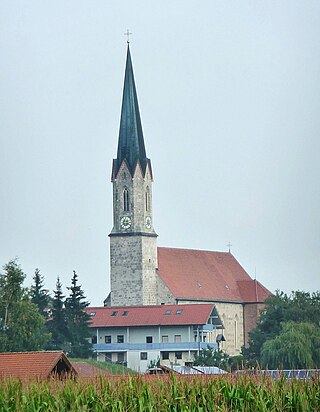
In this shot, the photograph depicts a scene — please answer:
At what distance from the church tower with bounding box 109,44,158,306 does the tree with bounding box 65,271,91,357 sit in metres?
10.3

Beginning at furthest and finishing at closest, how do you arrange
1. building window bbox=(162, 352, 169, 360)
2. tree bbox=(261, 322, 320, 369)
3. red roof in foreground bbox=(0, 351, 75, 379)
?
building window bbox=(162, 352, 169, 360)
tree bbox=(261, 322, 320, 369)
red roof in foreground bbox=(0, 351, 75, 379)

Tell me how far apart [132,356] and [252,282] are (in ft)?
67.3

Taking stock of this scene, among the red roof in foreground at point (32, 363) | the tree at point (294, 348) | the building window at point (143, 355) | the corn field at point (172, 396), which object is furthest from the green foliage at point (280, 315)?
the corn field at point (172, 396)

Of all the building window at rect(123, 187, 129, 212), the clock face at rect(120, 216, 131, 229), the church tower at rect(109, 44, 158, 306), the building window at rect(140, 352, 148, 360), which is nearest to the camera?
the building window at rect(140, 352, 148, 360)

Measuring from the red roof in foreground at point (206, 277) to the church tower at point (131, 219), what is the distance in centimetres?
233

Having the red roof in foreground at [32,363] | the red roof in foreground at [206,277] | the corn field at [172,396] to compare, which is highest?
the red roof in foreground at [206,277]

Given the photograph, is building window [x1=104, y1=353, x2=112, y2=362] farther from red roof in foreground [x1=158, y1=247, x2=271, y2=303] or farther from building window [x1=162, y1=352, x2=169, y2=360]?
red roof in foreground [x1=158, y1=247, x2=271, y2=303]

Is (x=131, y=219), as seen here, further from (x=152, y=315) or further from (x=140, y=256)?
(x=152, y=315)

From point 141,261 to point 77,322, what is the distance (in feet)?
46.8

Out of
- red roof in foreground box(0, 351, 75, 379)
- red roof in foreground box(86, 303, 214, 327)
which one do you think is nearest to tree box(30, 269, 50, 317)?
red roof in foreground box(86, 303, 214, 327)

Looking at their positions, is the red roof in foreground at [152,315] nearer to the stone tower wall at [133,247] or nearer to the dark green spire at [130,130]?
the stone tower wall at [133,247]

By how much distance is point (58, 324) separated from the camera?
320ft

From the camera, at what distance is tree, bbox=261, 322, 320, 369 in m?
89.8

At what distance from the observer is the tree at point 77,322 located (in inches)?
3762
